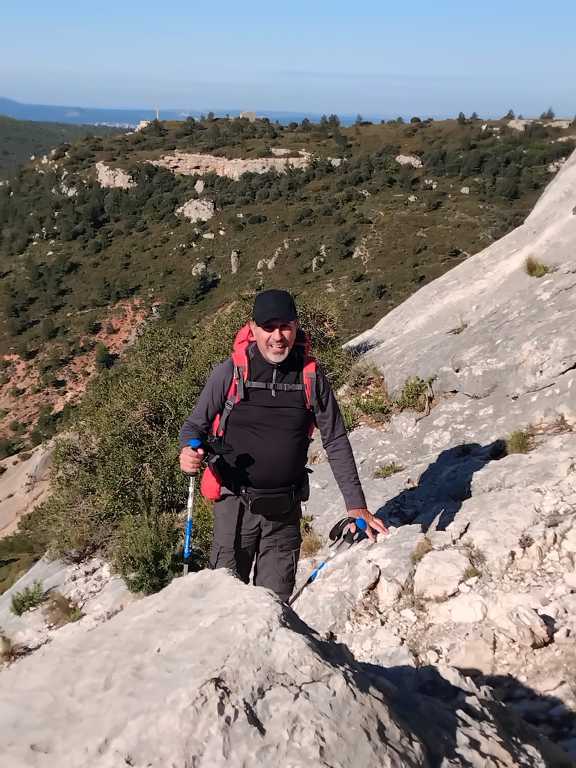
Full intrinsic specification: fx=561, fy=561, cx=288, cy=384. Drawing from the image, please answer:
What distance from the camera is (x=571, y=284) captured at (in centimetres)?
801

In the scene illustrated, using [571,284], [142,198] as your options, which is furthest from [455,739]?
[142,198]

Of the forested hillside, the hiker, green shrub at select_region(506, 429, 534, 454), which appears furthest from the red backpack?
the forested hillside

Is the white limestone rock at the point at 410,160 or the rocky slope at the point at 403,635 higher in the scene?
the white limestone rock at the point at 410,160

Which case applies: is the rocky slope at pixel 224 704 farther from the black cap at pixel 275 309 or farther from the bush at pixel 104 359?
the bush at pixel 104 359

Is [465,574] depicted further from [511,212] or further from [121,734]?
[511,212]

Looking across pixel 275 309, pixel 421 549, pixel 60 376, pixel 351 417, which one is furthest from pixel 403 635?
pixel 60 376

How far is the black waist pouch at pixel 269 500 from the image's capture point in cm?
376

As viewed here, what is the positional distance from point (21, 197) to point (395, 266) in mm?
52085

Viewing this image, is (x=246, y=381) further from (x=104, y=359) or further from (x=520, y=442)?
(x=104, y=359)

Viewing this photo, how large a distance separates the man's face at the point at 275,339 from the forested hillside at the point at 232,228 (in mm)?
25790

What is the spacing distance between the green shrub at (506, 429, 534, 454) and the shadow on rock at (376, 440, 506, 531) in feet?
0.58

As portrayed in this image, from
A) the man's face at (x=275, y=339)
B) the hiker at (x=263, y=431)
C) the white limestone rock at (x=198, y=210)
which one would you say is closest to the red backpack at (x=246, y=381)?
the hiker at (x=263, y=431)

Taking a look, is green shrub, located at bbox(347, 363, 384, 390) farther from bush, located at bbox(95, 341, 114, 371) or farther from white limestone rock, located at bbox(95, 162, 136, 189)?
white limestone rock, located at bbox(95, 162, 136, 189)

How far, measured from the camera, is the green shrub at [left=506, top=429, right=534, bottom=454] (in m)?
5.85
